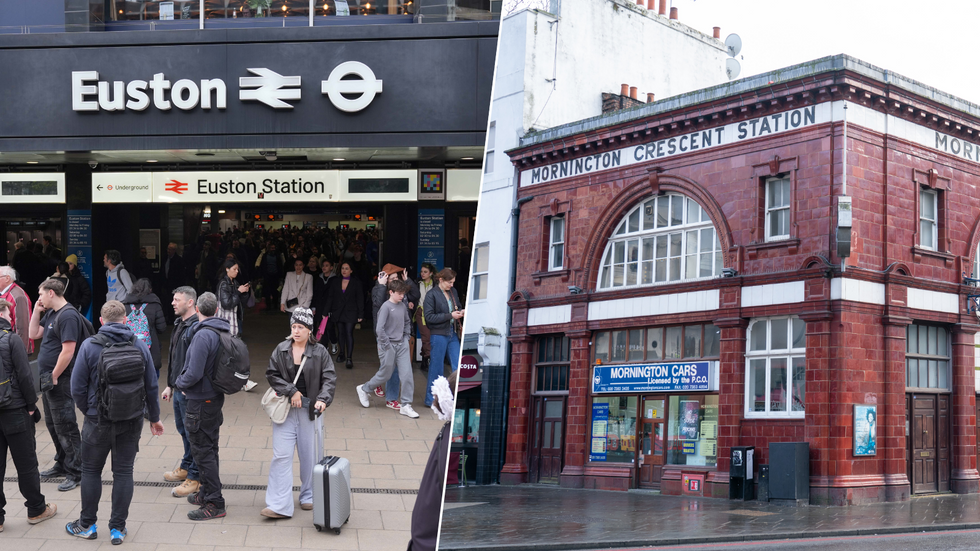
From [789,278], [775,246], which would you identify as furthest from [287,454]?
[775,246]

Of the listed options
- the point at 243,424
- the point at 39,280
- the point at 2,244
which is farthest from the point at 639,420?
the point at 2,244

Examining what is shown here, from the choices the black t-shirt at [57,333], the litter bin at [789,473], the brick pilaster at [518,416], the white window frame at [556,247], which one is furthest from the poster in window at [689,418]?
the black t-shirt at [57,333]

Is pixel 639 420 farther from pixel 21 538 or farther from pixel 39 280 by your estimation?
pixel 39 280

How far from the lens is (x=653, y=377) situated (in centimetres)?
1492

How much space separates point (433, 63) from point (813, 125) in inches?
272

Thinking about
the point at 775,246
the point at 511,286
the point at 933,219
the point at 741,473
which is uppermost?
the point at 933,219

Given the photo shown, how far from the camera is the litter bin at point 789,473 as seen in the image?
48.8 ft

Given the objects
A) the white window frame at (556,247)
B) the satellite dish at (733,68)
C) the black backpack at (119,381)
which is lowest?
the black backpack at (119,381)

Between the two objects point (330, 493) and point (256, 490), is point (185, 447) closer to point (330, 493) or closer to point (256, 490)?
point (256, 490)

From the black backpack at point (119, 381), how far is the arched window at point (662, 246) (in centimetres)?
833

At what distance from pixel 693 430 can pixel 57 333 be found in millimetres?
9574

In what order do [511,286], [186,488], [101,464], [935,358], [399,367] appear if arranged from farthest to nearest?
[935,358]
[399,367]
[511,286]
[186,488]
[101,464]

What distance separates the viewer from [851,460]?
15422mm

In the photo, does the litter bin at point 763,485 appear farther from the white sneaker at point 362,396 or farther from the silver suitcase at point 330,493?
the silver suitcase at point 330,493
